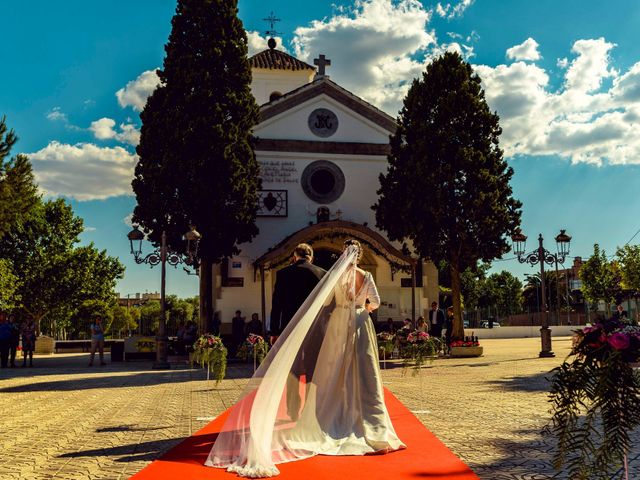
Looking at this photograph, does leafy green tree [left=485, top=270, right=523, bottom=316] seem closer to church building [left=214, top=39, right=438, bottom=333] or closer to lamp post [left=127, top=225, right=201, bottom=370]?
church building [left=214, top=39, right=438, bottom=333]

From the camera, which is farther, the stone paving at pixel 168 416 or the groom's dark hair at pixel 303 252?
the groom's dark hair at pixel 303 252

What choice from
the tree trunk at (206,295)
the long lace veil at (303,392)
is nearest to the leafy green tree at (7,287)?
the tree trunk at (206,295)

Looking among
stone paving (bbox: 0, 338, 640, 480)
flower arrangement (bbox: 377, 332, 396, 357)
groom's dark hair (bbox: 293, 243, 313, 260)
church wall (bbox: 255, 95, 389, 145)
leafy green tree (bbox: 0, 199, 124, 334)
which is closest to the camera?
stone paving (bbox: 0, 338, 640, 480)

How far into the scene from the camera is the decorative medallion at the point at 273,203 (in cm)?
2583

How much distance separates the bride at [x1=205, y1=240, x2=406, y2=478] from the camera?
6.37m

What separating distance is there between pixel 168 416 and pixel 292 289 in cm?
309

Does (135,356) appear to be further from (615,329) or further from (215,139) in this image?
(615,329)

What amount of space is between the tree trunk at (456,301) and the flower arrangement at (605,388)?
62.9 feet

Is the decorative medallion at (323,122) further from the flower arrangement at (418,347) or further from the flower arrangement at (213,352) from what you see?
the flower arrangement at (418,347)

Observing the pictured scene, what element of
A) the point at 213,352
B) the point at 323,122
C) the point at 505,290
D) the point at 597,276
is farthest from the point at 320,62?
the point at 505,290

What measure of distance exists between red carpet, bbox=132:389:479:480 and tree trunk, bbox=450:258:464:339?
16.6 meters

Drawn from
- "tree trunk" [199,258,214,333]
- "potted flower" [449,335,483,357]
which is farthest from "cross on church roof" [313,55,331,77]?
"potted flower" [449,335,483,357]

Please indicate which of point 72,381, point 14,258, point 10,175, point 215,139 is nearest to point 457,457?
point 72,381

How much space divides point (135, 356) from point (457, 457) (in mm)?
20722
